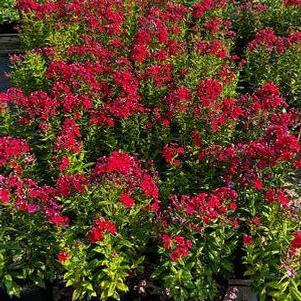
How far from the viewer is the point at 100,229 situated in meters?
3.98

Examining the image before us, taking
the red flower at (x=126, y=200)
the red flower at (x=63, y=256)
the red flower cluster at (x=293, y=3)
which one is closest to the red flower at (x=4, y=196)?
the red flower at (x=63, y=256)

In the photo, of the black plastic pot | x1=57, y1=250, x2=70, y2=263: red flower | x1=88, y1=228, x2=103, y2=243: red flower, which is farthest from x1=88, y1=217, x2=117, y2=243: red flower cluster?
the black plastic pot

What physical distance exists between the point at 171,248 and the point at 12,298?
1.66 metres

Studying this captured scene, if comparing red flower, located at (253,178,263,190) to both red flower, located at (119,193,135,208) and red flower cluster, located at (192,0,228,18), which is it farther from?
red flower cluster, located at (192,0,228,18)

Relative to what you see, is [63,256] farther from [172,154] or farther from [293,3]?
[293,3]

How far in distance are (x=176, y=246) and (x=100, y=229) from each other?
0.55m

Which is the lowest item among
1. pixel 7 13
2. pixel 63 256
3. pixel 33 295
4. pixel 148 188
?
pixel 33 295

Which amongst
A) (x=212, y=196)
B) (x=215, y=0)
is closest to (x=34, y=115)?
(x=212, y=196)

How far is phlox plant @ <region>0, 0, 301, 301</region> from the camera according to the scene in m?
4.18

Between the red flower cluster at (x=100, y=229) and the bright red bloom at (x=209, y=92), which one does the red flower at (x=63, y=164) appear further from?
the bright red bloom at (x=209, y=92)

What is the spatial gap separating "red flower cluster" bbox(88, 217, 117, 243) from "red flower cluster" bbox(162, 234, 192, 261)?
39 centimetres

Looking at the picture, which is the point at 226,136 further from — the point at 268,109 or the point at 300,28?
the point at 300,28

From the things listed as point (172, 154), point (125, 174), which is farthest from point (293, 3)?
point (125, 174)

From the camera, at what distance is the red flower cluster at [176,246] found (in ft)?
12.9
